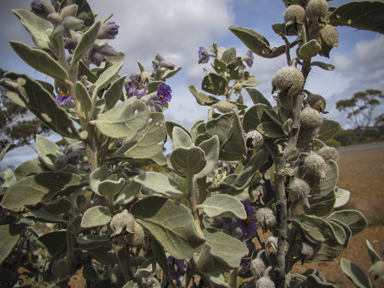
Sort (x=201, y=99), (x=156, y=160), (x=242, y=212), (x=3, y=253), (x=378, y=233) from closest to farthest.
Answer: (x=242, y=212), (x=3, y=253), (x=156, y=160), (x=201, y=99), (x=378, y=233)

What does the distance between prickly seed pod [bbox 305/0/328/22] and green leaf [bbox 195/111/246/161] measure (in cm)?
46

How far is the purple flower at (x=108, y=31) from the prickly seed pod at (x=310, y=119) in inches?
34.3

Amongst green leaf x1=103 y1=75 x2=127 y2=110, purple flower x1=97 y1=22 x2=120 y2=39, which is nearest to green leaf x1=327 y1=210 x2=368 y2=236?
green leaf x1=103 y1=75 x2=127 y2=110

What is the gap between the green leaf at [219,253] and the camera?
755 mm

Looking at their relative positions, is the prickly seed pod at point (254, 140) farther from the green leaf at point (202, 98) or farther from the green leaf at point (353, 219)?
the green leaf at point (202, 98)

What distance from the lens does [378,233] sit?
716 cm

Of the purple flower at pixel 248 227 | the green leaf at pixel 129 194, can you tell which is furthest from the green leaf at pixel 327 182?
the green leaf at pixel 129 194

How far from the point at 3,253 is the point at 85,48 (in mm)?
924

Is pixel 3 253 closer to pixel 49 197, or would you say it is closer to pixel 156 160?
pixel 49 197

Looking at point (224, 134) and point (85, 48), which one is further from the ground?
point (85, 48)

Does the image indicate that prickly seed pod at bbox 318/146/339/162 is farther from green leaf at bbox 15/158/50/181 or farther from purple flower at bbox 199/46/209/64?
purple flower at bbox 199/46/209/64

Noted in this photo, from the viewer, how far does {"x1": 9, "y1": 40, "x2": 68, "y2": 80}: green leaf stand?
767 millimetres

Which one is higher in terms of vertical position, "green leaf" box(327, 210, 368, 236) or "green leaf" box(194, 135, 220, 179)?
"green leaf" box(194, 135, 220, 179)

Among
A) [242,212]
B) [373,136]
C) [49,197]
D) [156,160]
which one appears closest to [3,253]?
[49,197]
